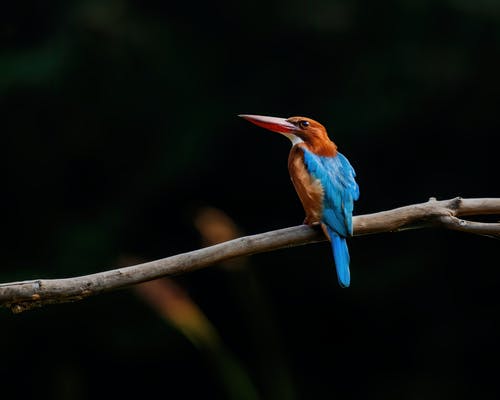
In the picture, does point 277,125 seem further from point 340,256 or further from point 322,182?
point 340,256

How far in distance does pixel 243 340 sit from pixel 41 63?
2266 millimetres

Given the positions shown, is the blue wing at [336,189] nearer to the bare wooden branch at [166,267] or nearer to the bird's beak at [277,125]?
the bird's beak at [277,125]

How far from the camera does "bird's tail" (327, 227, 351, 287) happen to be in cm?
286

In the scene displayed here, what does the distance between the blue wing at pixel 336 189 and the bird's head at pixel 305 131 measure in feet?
0.16

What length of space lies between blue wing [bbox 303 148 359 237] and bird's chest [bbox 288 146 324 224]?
16 millimetres

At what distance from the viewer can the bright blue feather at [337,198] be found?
9.37 feet

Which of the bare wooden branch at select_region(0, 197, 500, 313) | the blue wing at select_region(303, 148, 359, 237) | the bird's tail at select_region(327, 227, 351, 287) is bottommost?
the bird's tail at select_region(327, 227, 351, 287)

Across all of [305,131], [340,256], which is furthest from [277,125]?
[340,256]

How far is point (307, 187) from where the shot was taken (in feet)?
10.1

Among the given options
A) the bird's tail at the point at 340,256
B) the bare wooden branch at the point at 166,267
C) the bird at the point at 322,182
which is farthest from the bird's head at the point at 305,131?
the bare wooden branch at the point at 166,267

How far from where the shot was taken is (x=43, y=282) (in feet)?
7.64

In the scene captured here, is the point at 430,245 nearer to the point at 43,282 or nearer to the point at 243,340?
the point at 243,340

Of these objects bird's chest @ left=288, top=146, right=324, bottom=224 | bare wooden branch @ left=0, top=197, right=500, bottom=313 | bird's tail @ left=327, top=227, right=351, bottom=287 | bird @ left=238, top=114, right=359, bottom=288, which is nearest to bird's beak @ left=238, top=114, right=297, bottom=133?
bird @ left=238, top=114, right=359, bottom=288

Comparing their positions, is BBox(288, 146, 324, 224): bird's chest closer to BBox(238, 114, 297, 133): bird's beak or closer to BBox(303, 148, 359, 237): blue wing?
BBox(303, 148, 359, 237): blue wing
